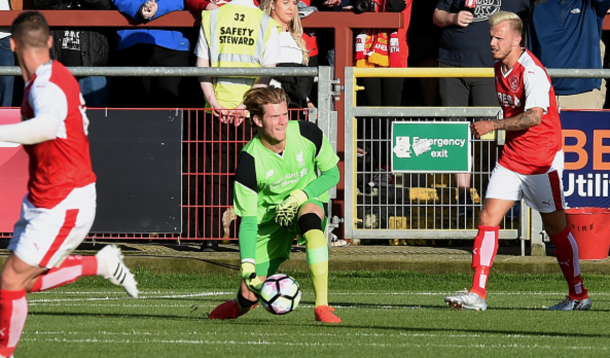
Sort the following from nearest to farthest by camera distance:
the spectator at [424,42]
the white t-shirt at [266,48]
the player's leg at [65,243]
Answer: the player's leg at [65,243] → the white t-shirt at [266,48] → the spectator at [424,42]

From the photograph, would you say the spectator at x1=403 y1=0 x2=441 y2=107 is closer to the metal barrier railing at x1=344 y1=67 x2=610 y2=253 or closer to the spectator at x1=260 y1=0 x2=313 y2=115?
the metal barrier railing at x1=344 y1=67 x2=610 y2=253

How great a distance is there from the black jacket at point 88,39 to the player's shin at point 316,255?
5.20 metres

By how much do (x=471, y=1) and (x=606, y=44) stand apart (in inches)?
74.1

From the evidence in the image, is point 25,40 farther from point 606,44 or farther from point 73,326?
point 606,44

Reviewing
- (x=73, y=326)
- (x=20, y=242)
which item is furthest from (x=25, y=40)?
(x=73, y=326)

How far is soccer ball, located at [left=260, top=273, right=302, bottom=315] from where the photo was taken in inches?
281

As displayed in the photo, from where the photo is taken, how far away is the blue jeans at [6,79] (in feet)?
39.1

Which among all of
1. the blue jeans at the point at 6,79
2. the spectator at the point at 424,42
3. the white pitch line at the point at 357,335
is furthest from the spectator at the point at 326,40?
the white pitch line at the point at 357,335

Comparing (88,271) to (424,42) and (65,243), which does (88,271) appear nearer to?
(65,243)

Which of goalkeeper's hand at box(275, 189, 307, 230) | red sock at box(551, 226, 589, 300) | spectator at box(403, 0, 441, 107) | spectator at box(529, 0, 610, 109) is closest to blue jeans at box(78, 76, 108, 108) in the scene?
spectator at box(403, 0, 441, 107)

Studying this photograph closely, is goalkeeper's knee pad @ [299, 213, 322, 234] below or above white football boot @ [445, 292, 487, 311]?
above

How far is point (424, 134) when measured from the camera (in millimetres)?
10992

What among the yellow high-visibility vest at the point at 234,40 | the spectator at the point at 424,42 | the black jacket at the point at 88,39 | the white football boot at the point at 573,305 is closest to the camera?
the white football boot at the point at 573,305

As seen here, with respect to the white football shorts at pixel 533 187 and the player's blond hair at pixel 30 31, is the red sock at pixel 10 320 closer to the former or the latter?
the player's blond hair at pixel 30 31
